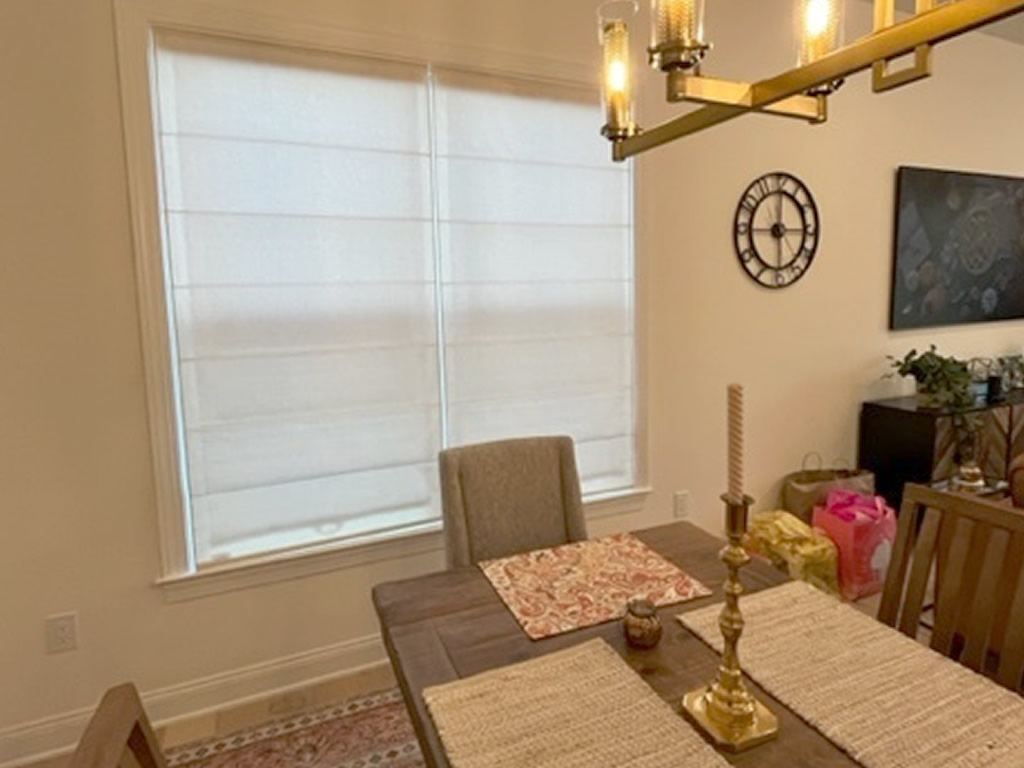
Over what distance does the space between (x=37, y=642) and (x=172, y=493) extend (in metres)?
0.58

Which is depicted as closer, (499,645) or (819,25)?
(819,25)

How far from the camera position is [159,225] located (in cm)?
196

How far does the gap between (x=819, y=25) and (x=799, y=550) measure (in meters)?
2.19

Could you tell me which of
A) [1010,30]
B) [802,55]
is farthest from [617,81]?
[1010,30]

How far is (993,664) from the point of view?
1347 millimetres

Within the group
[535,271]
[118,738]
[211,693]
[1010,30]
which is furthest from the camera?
[1010,30]

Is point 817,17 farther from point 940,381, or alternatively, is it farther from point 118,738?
point 940,381

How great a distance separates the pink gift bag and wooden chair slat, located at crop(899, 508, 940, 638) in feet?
4.86

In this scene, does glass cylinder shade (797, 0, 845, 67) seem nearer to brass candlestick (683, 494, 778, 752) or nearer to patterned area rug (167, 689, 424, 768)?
brass candlestick (683, 494, 778, 752)

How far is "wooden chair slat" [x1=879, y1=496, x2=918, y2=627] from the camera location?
1.47 m

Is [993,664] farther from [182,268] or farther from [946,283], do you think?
[946,283]

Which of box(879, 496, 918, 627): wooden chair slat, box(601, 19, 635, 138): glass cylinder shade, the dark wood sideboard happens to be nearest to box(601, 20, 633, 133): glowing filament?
box(601, 19, 635, 138): glass cylinder shade

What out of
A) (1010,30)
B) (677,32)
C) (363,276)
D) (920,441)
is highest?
(1010,30)

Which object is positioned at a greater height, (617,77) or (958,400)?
(617,77)
